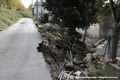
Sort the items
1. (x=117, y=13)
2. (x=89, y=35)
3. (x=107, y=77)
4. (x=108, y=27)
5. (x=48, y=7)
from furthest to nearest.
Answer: (x=89, y=35), (x=108, y=27), (x=48, y=7), (x=117, y=13), (x=107, y=77)

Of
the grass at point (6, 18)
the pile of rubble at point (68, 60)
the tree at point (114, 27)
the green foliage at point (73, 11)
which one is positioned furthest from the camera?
the grass at point (6, 18)

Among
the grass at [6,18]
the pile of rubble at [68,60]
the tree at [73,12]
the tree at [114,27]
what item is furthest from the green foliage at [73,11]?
the grass at [6,18]

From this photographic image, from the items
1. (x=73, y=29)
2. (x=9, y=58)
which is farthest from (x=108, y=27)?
(x=9, y=58)

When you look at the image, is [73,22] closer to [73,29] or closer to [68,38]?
[73,29]

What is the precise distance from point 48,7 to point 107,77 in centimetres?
513

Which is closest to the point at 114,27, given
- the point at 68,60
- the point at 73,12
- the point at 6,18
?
the point at 73,12

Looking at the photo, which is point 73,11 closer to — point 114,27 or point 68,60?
point 114,27

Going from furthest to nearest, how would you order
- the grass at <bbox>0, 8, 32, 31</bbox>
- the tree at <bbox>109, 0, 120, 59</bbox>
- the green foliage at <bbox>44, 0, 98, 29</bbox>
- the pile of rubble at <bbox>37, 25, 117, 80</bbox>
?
the grass at <bbox>0, 8, 32, 31</bbox> → the green foliage at <bbox>44, 0, 98, 29</bbox> → the tree at <bbox>109, 0, 120, 59</bbox> → the pile of rubble at <bbox>37, 25, 117, 80</bbox>

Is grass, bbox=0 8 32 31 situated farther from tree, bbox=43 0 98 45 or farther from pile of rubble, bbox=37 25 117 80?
pile of rubble, bbox=37 25 117 80

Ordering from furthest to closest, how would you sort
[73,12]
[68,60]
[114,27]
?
[73,12]
[68,60]
[114,27]

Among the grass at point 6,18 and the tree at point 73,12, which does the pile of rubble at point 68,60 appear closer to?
the tree at point 73,12

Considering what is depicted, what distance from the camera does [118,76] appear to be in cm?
356

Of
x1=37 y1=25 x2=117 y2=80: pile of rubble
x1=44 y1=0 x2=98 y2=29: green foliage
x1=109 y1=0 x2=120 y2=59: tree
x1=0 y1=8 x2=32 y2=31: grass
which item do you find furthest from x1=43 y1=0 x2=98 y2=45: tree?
x1=0 y1=8 x2=32 y2=31: grass

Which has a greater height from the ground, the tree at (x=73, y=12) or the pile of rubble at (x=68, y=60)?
the tree at (x=73, y=12)
